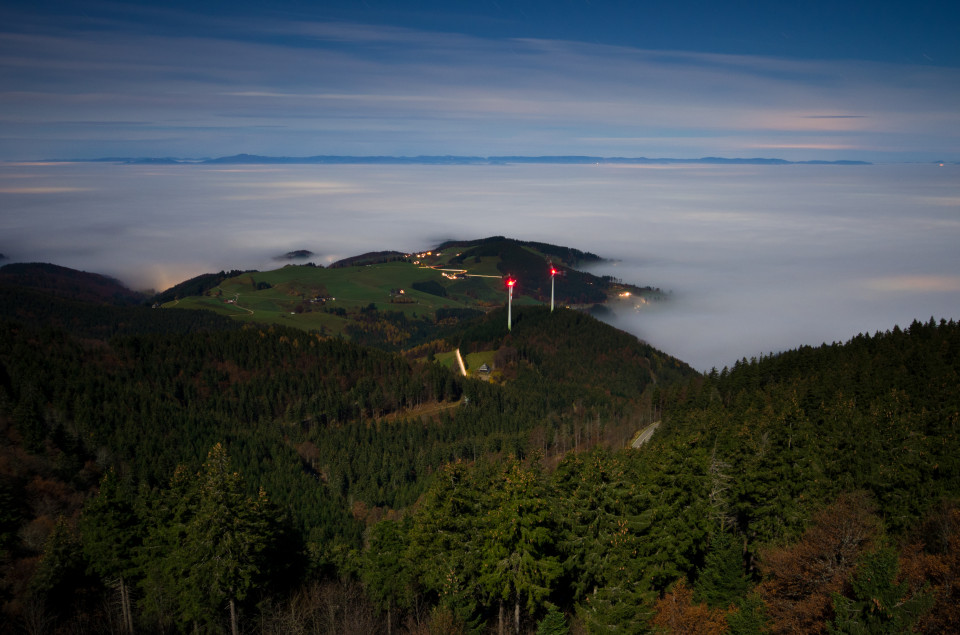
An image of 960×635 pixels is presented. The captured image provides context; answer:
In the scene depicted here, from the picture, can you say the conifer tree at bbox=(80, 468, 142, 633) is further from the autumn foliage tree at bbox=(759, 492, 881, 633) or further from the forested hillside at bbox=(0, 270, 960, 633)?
the autumn foliage tree at bbox=(759, 492, 881, 633)

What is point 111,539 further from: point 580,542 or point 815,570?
point 815,570

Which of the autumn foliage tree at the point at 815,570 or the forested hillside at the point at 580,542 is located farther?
the forested hillside at the point at 580,542

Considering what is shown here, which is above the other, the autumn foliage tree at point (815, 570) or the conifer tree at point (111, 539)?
the autumn foliage tree at point (815, 570)

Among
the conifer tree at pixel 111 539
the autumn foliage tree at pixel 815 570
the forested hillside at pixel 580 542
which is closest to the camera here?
the autumn foliage tree at pixel 815 570

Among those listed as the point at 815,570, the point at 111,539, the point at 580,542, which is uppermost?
the point at 815,570

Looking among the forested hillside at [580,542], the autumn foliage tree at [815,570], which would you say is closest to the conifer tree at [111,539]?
the forested hillside at [580,542]

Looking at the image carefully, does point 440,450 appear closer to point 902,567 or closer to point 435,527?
point 435,527

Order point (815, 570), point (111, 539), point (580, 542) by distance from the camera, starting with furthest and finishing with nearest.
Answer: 1. point (111, 539)
2. point (580, 542)
3. point (815, 570)

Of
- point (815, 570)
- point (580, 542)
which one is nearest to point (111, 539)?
point (580, 542)

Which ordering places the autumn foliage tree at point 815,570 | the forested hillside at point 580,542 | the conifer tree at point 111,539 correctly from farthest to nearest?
the conifer tree at point 111,539
the forested hillside at point 580,542
the autumn foliage tree at point 815,570

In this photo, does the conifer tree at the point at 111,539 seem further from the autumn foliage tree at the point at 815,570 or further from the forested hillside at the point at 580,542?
the autumn foliage tree at the point at 815,570

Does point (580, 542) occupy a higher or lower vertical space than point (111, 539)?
higher

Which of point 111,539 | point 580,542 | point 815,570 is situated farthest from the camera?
point 111,539
